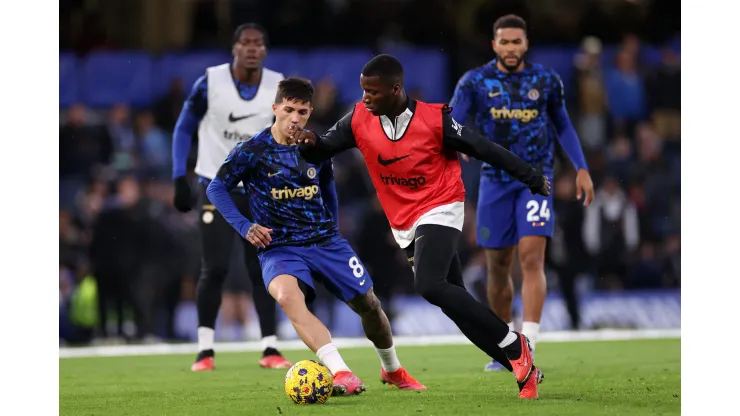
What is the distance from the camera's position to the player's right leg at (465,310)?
665cm

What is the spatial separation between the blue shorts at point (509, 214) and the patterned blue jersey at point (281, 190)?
1.75m

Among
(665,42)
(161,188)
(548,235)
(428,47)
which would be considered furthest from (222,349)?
(665,42)

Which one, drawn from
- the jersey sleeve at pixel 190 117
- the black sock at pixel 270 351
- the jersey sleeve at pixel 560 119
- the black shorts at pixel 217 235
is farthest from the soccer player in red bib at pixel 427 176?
the black sock at pixel 270 351

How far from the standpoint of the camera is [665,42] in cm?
1952

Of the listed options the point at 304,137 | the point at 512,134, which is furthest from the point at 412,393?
the point at 512,134

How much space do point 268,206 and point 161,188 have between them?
30.0 feet

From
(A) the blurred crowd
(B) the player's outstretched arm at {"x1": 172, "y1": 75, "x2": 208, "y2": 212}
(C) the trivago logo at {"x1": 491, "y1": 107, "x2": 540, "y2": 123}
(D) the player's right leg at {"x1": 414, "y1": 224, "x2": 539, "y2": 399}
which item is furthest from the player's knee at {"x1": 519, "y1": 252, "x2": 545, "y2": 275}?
(A) the blurred crowd

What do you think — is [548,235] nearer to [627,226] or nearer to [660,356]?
[660,356]

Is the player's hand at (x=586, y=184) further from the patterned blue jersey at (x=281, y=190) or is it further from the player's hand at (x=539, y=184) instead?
the patterned blue jersey at (x=281, y=190)

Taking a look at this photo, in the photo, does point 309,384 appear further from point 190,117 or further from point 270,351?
point 190,117

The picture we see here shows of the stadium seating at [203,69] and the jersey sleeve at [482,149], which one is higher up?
the stadium seating at [203,69]

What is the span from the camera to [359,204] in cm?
1656

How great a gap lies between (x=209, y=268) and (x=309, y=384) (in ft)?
10.1

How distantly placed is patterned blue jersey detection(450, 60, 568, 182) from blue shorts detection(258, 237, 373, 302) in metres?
1.92
